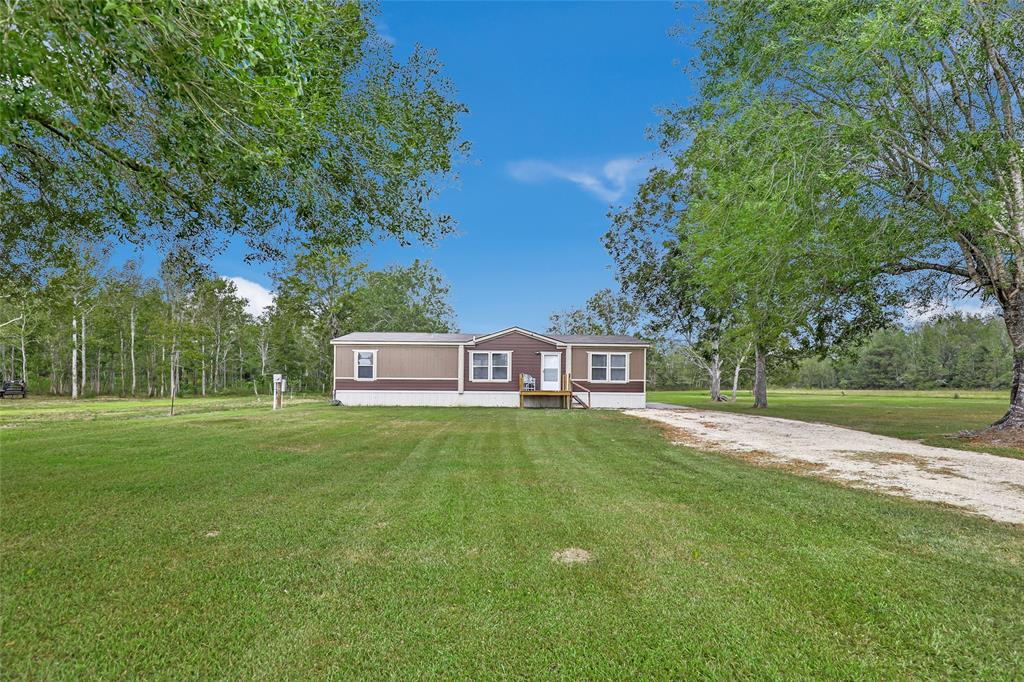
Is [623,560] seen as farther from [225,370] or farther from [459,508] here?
[225,370]

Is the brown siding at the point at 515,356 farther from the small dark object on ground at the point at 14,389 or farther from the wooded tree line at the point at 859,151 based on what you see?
the small dark object on ground at the point at 14,389

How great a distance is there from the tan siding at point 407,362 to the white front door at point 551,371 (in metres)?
3.87

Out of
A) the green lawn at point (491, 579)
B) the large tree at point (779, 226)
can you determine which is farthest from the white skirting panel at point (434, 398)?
the green lawn at point (491, 579)

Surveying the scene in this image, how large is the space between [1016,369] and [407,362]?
18.7 m

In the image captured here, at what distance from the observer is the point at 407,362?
66.2 feet

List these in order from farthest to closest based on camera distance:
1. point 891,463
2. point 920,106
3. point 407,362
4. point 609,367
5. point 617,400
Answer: point 609,367, point 617,400, point 407,362, point 920,106, point 891,463

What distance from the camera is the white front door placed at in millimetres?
20312

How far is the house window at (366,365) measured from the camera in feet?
66.0

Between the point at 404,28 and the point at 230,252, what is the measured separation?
4.58 m

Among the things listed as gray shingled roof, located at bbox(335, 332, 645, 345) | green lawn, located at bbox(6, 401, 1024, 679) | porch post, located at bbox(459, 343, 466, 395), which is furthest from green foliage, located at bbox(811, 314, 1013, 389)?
green lawn, located at bbox(6, 401, 1024, 679)

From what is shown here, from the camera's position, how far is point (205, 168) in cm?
531

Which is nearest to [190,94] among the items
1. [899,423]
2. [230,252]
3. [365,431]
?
[230,252]

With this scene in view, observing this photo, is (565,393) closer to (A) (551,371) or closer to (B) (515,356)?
(A) (551,371)

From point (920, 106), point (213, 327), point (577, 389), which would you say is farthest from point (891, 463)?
point (213, 327)
